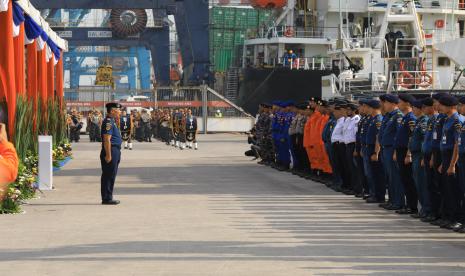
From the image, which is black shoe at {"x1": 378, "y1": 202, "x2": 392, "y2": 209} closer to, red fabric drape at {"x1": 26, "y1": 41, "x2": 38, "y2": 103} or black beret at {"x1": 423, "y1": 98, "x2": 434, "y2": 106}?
black beret at {"x1": 423, "y1": 98, "x2": 434, "y2": 106}

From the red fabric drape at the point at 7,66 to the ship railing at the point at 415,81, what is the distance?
19619mm

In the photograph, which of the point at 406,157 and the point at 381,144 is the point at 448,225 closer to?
the point at 406,157

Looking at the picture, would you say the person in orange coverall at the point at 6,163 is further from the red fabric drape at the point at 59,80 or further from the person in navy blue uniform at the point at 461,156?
the red fabric drape at the point at 59,80

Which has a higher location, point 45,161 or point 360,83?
point 360,83

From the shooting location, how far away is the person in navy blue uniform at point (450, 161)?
1461 cm

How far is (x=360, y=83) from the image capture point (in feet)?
149

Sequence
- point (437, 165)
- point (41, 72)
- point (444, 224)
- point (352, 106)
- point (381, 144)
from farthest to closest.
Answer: point (41, 72) → point (352, 106) → point (381, 144) → point (437, 165) → point (444, 224)

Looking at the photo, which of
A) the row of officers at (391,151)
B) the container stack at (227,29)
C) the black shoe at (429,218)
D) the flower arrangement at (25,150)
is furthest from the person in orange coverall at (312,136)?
the container stack at (227,29)

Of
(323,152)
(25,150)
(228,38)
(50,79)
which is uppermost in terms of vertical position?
(228,38)

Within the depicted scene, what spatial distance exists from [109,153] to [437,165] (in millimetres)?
5174

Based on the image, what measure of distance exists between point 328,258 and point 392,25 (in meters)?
45.2

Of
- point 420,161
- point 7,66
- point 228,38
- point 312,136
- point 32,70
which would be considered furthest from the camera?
point 228,38

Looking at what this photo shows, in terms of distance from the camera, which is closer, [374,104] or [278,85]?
[374,104]

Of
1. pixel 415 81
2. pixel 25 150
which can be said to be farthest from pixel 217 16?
pixel 25 150
